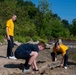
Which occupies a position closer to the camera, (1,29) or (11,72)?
(11,72)

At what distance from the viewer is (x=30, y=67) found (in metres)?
11.0

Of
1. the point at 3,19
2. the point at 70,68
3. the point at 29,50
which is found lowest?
the point at 70,68

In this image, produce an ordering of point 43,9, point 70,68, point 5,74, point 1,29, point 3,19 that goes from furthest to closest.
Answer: point 43,9 < point 3,19 < point 1,29 < point 70,68 < point 5,74

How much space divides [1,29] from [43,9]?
20779 mm

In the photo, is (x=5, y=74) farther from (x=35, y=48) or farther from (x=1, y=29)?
(x=1, y=29)

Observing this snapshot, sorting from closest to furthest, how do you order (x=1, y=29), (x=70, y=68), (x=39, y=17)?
(x=70, y=68), (x=1, y=29), (x=39, y=17)

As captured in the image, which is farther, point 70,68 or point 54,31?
point 54,31

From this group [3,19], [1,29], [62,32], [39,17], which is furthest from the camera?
[62,32]

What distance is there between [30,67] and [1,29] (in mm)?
19376

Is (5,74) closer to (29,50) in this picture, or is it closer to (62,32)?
(29,50)

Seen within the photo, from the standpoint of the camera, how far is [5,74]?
34.2ft

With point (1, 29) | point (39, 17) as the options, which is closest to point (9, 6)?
point (1, 29)

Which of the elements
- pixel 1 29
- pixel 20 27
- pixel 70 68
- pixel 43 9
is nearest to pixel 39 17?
pixel 43 9

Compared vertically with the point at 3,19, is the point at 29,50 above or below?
below
